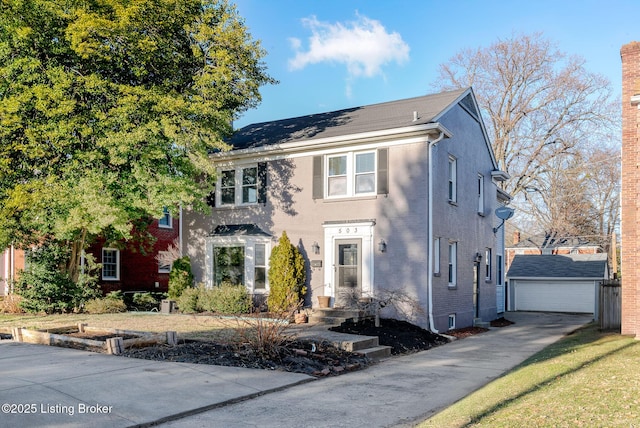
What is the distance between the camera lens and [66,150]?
15.7 metres

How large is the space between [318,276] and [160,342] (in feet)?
21.3

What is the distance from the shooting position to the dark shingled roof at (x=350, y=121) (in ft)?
52.9

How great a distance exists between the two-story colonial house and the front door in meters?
0.03

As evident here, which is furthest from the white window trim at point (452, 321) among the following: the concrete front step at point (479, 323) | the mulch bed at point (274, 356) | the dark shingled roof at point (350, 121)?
the dark shingled roof at point (350, 121)

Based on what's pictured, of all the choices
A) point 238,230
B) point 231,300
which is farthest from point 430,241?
point 238,230

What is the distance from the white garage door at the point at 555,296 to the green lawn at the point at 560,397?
1953cm

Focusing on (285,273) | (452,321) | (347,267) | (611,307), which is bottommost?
(452,321)

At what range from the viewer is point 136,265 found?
941 inches

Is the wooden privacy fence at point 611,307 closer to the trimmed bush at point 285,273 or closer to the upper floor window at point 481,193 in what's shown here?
the upper floor window at point 481,193

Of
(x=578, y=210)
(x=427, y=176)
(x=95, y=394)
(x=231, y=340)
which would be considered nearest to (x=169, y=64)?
(x=427, y=176)

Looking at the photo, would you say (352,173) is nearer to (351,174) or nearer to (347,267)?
(351,174)

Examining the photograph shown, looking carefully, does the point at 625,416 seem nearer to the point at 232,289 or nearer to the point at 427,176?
the point at 427,176

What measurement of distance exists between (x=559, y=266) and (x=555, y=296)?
1.69 m

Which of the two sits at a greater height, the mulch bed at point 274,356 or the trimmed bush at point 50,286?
the trimmed bush at point 50,286
